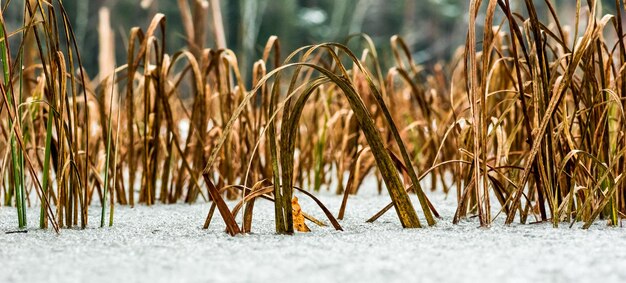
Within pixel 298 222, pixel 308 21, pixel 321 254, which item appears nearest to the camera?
pixel 321 254

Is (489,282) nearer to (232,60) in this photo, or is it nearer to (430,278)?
(430,278)

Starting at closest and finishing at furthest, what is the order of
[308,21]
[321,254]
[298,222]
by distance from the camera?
[321,254]
[298,222]
[308,21]

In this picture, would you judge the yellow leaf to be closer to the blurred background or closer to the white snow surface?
the white snow surface

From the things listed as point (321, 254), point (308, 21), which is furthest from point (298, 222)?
point (308, 21)

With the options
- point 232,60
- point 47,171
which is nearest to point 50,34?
point 47,171

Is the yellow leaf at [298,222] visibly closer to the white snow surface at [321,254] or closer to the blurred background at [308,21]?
the white snow surface at [321,254]

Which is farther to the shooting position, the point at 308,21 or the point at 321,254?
the point at 308,21

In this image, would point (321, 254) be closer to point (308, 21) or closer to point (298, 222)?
point (298, 222)

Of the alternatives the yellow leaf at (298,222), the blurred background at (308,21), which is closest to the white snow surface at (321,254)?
the yellow leaf at (298,222)
